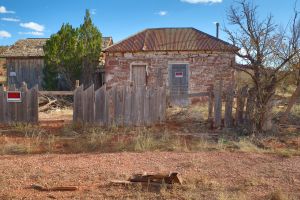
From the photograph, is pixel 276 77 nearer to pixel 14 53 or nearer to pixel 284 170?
pixel 284 170

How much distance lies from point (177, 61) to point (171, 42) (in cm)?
111

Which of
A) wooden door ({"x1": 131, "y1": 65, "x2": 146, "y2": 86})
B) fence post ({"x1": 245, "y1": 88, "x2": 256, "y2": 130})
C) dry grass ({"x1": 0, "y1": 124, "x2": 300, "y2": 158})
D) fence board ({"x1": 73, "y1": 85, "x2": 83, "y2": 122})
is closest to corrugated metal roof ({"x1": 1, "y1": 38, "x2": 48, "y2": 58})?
wooden door ({"x1": 131, "y1": 65, "x2": 146, "y2": 86})

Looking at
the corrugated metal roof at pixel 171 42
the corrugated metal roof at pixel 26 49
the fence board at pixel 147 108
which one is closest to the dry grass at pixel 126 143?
the fence board at pixel 147 108

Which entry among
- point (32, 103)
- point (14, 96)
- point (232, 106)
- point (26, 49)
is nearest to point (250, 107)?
point (232, 106)

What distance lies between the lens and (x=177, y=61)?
15492 millimetres

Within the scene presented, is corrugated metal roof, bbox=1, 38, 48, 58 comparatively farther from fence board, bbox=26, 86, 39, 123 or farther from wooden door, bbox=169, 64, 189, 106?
fence board, bbox=26, 86, 39, 123

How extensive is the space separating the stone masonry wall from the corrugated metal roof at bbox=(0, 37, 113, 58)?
5049 millimetres

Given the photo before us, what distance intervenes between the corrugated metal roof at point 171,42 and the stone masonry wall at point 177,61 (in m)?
0.24

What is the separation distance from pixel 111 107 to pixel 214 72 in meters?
6.95

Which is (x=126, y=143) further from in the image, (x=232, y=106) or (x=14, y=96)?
(x=14, y=96)

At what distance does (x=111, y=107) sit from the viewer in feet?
32.5

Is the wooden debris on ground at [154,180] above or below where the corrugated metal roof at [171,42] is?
below

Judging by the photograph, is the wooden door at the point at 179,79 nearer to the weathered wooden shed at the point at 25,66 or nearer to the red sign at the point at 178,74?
the red sign at the point at 178,74

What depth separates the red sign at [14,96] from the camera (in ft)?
32.8
